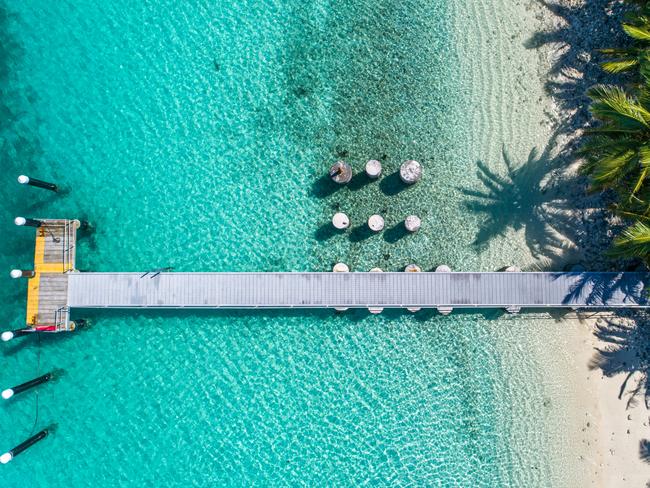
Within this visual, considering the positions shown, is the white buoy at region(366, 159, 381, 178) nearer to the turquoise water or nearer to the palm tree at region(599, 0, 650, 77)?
the turquoise water

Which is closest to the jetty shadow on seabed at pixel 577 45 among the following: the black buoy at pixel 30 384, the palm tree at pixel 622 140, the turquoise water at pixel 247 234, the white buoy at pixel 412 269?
the palm tree at pixel 622 140

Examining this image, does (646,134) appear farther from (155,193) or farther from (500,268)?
(155,193)

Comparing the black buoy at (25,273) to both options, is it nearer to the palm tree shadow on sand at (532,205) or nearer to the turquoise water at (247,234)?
the turquoise water at (247,234)

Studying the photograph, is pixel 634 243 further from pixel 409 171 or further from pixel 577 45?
pixel 577 45

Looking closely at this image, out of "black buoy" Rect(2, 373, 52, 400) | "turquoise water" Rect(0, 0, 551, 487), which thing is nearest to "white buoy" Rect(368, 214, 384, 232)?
"turquoise water" Rect(0, 0, 551, 487)

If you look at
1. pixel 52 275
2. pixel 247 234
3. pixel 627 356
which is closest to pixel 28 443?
pixel 52 275

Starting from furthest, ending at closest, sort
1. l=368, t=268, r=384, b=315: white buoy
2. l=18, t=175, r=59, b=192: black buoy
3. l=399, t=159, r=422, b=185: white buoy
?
l=399, t=159, r=422, b=185: white buoy
l=368, t=268, r=384, b=315: white buoy
l=18, t=175, r=59, b=192: black buoy
